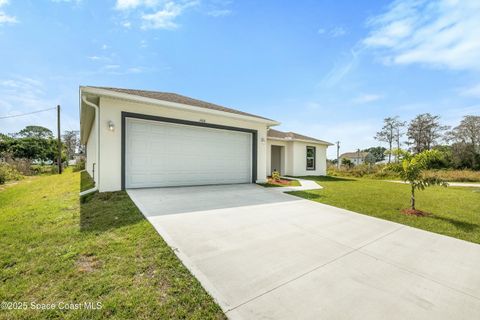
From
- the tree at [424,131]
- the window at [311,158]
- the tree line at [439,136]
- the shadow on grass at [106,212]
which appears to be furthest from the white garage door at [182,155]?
the tree at [424,131]

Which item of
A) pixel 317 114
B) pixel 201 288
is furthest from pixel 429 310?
pixel 317 114

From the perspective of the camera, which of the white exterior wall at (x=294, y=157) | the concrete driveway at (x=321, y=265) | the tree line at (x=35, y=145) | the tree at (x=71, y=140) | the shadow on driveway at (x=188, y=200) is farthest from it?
the tree at (x=71, y=140)

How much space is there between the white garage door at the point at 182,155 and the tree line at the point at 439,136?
22729 mm

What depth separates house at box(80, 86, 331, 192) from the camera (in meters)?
6.25

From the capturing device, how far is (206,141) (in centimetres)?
834

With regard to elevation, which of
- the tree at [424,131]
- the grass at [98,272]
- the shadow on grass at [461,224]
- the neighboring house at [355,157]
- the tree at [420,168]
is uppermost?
the tree at [424,131]

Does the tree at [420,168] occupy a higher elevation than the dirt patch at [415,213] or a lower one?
higher

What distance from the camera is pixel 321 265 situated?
254 centimetres

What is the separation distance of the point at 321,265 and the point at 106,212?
4.36 metres

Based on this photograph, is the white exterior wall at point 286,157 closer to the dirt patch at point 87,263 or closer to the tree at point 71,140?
the dirt patch at point 87,263

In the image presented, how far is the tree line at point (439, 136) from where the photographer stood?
79.6ft

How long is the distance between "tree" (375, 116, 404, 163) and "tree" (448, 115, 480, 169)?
6392 millimetres

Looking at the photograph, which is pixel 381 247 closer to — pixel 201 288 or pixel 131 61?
pixel 201 288

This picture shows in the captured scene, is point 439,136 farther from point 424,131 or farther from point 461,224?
point 461,224
